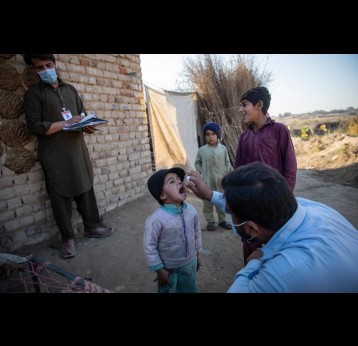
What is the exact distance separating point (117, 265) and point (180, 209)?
1538mm

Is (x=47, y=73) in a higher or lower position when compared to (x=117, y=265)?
higher

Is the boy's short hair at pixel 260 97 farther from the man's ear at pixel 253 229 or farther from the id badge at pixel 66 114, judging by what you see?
the id badge at pixel 66 114

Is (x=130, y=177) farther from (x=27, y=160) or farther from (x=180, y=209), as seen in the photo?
(x=180, y=209)

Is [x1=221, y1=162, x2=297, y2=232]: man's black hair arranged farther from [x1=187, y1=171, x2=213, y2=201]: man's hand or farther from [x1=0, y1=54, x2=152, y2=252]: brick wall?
[x1=0, y1=54, x2=152, y2=252]: brick wall

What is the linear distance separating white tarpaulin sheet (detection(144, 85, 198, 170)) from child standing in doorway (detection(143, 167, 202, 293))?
3816mm

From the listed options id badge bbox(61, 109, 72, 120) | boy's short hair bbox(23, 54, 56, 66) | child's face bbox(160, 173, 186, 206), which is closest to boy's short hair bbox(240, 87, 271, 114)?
child's face bbox(160, 173, 186, 206)

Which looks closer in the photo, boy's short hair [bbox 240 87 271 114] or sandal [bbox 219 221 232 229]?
boy's short hair [bbox 240 87 271 114]

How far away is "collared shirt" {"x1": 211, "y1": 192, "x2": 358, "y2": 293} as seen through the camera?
3.08 feet

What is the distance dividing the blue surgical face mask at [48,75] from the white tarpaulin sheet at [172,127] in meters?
2.65

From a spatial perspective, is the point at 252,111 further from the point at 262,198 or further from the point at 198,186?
the point at 262,198

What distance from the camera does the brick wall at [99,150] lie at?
2.99 meters
